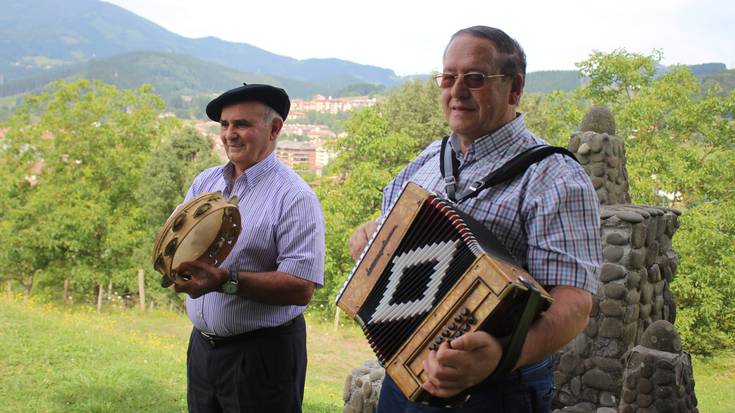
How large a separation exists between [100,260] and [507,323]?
25740 millimetres

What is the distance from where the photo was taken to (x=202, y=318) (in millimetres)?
3043

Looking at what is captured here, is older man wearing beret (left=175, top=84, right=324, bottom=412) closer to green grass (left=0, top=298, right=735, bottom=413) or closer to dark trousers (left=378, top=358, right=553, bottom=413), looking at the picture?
dark trousers (left=378, top=358, right=553, bottom=413)

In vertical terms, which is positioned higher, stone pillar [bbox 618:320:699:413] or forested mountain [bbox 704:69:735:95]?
forested mountain [bbox 704:69:735:95]

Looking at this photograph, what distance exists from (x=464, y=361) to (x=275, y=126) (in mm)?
1900

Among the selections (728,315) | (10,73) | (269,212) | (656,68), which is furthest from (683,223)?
(10,73)

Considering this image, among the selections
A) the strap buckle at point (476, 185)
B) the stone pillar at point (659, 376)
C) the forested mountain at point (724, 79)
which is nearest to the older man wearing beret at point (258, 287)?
the strap buckle at point (476, 185)

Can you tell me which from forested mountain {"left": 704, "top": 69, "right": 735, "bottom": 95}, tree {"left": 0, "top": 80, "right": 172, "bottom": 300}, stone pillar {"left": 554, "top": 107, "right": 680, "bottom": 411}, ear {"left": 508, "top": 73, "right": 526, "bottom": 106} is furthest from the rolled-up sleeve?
tree {"left": 0, "top": 80, "right": 172, "bottom": 300}

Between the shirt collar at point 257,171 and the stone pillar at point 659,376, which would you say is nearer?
the shirt collar at point 257,171

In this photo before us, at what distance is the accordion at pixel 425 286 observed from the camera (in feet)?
5.40

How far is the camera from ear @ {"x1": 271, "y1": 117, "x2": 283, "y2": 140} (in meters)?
3.23

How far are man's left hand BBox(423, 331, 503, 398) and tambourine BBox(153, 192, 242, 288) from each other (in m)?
1.35

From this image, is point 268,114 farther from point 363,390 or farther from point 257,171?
point 363,390

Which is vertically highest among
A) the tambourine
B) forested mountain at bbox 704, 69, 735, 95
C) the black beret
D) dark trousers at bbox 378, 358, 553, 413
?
forested mountain at bbox 704, 69, 735, 95

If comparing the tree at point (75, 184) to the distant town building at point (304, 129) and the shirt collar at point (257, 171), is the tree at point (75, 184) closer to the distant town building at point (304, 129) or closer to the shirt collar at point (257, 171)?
the shirt collar at point (257, 171)
